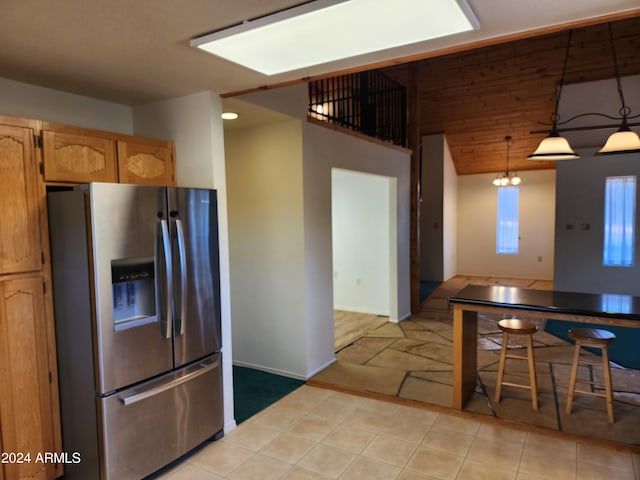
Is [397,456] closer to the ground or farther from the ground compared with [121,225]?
closer to the ground

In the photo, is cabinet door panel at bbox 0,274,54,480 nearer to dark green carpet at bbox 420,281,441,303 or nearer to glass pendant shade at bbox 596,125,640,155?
glass pendant shade at bbox 596,125,640,155

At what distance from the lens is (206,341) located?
2.81m

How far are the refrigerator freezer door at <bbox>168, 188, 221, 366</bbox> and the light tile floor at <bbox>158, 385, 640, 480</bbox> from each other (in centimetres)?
72

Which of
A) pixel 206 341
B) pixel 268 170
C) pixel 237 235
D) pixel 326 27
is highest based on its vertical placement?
pixel 326 27

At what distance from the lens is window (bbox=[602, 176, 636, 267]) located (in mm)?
6770

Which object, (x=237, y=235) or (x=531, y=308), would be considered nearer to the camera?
(x=531, y=308)

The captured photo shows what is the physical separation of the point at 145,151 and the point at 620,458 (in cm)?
374

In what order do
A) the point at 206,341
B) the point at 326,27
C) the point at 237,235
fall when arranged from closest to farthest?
1. the point at 326,27
2. the point at 206,341
3. the point at 237,235

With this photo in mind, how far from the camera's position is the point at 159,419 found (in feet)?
8.20

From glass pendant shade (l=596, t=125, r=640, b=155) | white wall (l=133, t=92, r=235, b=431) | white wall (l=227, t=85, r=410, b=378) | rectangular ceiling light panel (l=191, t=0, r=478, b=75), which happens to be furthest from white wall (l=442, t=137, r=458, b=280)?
rectangular ceiling light panel (l=191, t=0, r=478, b=75)

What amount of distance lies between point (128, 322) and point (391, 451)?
1.89m

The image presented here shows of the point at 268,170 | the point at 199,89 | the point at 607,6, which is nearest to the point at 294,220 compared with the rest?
the point at 268,170

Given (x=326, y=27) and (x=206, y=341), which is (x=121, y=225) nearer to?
(x=206, y=341)

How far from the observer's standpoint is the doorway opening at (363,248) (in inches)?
241
